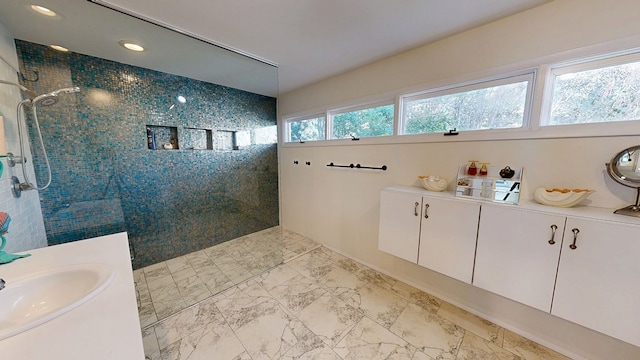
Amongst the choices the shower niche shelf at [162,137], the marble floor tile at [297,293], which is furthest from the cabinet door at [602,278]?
the shower niche shelf at [162,137]

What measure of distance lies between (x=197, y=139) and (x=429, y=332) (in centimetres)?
327

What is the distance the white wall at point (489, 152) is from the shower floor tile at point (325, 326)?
0.61ft

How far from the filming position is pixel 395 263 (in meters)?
2.34

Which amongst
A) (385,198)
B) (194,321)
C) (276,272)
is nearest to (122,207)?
(194,321)

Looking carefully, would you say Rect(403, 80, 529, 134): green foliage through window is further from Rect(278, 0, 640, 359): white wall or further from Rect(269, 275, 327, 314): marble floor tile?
Rect(269, 275, 327, 314): marble floor tile

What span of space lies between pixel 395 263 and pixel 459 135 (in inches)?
57.1

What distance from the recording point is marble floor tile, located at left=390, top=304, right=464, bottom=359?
151 centimetres

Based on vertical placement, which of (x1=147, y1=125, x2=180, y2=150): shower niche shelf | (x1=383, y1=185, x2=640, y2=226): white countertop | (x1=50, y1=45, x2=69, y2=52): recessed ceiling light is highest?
(x1=50, y1=45, x2=69, y2=52): recessed ceiling light

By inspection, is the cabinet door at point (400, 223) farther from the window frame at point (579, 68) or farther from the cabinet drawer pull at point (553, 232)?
the window frame at point (579, 68)

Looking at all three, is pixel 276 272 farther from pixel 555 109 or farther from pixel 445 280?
pixel 555 109

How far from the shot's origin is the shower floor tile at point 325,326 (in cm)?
149

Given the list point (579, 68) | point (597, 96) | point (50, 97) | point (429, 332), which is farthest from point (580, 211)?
point (50, 97)

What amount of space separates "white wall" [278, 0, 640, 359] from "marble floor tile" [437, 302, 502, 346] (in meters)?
0.07

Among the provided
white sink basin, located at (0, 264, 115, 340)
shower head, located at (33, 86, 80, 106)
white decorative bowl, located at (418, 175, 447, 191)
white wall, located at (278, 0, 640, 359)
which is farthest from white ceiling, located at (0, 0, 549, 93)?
white sink basin, located at (0, 264, 115, 340)
